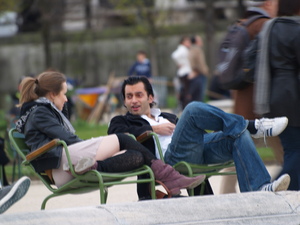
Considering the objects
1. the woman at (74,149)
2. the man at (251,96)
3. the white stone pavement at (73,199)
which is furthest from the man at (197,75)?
the woman at (74,149)

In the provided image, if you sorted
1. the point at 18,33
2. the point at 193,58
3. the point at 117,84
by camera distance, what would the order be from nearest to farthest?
1. the point at 193,58
2. the point at 117,84
3. the point at 18,33

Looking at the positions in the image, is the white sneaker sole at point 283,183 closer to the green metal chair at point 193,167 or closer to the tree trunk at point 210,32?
the green metal chair at point 193,167

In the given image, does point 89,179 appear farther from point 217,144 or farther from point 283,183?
point 283,183

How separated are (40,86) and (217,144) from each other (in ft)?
4.78

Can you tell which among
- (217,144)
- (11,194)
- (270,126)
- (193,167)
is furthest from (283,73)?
(11,194)

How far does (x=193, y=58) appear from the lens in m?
16.2

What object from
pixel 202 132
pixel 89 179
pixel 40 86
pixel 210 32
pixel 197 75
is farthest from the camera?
pixel 210 32

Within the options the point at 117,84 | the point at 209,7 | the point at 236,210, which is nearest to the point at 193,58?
the point at 117,84

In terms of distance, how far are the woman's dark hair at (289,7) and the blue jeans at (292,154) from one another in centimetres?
84

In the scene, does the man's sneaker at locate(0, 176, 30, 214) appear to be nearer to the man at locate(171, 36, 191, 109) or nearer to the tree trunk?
the man at locate(171, 36, 191, 109)

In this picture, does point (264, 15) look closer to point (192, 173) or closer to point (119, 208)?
point (192, 173)

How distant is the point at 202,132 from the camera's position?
20.0 ft

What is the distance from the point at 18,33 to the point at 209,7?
24.8ft

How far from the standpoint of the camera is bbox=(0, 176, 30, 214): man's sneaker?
464cm
